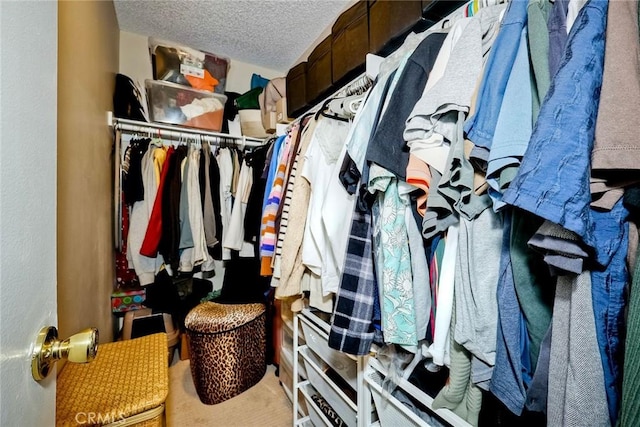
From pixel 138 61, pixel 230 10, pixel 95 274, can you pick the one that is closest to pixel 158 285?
pixel 95 274

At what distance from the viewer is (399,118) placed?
2.08 feet

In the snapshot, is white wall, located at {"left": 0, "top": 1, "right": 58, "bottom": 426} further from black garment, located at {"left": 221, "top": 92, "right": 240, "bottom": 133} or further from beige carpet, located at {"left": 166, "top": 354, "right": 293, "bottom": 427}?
black garment, located at {"left": 221, "top": 92, "right": 240, "bottom": 133}

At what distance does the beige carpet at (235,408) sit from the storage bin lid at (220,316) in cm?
45

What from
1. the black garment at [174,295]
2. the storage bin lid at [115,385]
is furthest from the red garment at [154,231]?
the storage bin lid at [115,385]

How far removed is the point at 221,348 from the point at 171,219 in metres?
0.84

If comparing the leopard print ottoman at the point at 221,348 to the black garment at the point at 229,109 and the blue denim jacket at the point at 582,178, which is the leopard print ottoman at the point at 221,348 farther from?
the blue denim jacket at the point at 582,178

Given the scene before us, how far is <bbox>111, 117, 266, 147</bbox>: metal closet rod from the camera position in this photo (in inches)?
68.5

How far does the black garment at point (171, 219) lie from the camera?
66.6 inches

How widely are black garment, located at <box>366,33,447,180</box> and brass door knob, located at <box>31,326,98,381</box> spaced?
61 cm

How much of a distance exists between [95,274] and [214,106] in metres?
1.37

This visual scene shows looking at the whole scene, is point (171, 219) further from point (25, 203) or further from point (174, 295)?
point (25, 203)

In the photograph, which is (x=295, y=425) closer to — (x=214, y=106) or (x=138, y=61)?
(x=214, y=106)

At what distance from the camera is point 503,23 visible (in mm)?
505

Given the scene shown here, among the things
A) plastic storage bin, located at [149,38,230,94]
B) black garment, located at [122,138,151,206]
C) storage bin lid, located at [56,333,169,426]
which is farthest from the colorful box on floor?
plastic storage bin, located at [149,38,230,94]
